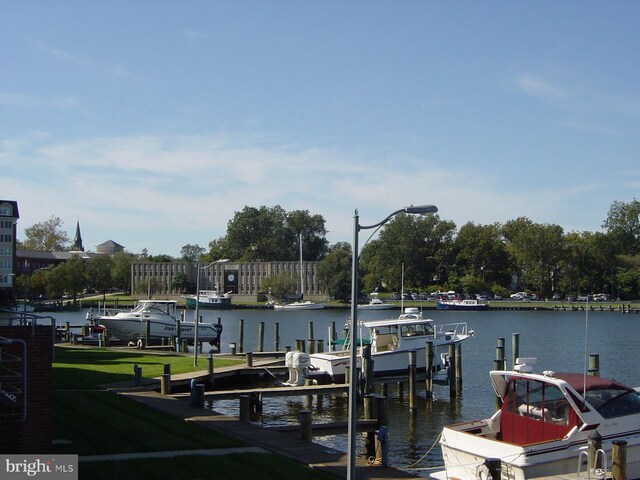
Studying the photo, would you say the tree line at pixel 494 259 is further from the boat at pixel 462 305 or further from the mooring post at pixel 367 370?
the mooring post at pixel 367 370

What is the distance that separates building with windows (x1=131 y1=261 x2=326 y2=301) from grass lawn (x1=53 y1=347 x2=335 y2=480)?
155431 mm

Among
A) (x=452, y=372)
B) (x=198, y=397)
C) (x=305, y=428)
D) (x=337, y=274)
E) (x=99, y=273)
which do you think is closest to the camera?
(x=305, y=428)

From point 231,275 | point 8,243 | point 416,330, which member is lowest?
point 416,330

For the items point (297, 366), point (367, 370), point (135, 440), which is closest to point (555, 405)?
point (135, 440)

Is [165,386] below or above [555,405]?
below

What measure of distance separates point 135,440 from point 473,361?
43776 mm

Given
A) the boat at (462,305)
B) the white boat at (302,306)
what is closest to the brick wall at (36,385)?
the boat at (462,305)

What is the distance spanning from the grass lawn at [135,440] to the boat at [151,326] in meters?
26.4

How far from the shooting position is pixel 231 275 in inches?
7815

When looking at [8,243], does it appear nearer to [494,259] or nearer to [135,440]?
[494,259]

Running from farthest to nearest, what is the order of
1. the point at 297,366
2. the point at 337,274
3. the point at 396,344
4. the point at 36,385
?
the point at 337,274 < the point at 396,344 < the point at 297,366 < the point at 36,385

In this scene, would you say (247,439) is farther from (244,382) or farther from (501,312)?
(501,312)

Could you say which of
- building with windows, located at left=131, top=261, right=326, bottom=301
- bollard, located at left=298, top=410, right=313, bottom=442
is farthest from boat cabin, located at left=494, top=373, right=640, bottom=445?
building with windows, located at left=131, top=261, right=326, bottom=301

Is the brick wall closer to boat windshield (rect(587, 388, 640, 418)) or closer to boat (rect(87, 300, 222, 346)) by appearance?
boat windshield (rect(587, 388, 640, 418))
